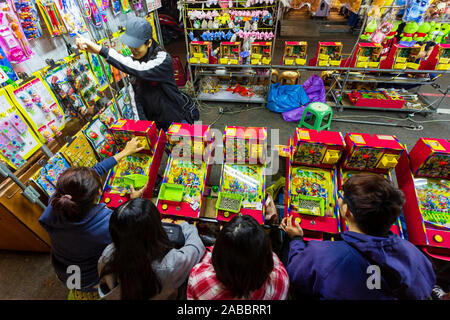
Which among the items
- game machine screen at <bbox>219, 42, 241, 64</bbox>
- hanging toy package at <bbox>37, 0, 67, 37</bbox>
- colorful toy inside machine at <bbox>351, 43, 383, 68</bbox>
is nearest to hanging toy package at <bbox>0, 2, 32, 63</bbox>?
hanging toy package at <bbox>37, 0, 67, 37</bbox>

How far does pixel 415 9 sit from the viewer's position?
348 centimetres

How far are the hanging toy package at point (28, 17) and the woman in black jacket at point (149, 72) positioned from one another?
46 centimetres

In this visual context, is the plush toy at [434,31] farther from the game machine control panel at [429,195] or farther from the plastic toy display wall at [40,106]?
the plastic toy display wall at [40,106]

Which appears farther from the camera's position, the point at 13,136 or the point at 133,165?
the point at 133,165

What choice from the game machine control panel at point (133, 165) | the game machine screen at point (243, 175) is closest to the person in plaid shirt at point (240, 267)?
the game machine screen at point (243, 175)

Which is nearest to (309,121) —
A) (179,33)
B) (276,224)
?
(276,224)

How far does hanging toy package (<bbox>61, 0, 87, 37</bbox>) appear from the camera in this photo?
7.52 ft

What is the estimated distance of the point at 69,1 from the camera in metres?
2.31

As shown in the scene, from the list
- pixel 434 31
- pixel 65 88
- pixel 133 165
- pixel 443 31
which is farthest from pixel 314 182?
pixel 443 31

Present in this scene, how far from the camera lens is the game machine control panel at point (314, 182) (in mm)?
2020

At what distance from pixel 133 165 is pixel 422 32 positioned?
16.8ft

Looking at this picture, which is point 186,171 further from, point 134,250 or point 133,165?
point 134,250

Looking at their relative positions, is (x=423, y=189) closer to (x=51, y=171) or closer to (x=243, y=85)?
(x=51, y=171)
